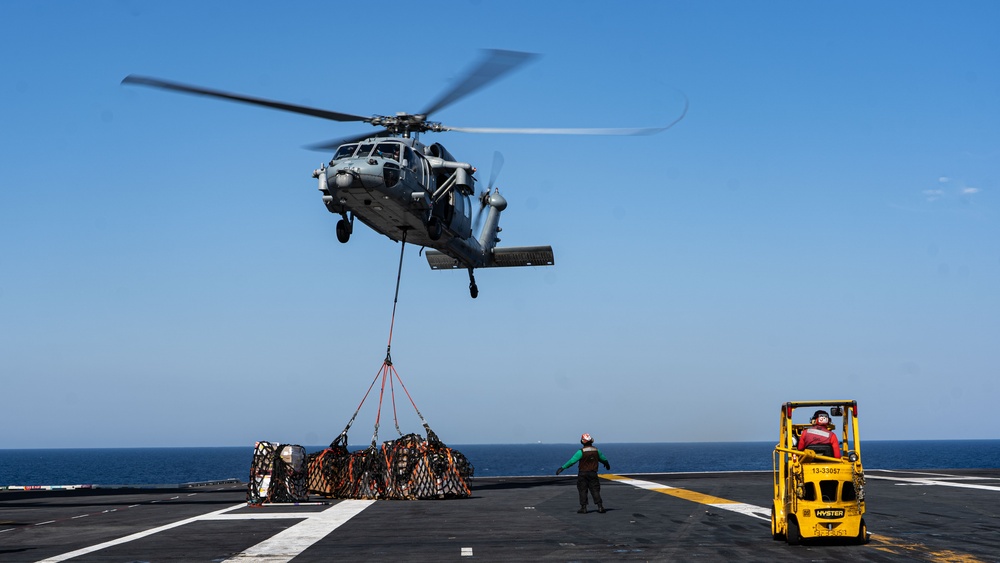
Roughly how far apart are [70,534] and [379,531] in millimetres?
6343

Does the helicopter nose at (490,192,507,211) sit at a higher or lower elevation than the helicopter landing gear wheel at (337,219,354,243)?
higher

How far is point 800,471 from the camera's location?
14.0 metres

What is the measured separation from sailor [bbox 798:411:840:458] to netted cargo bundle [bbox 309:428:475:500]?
1333 cm

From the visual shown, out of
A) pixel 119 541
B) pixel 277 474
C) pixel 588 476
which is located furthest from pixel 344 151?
pixel 119 541

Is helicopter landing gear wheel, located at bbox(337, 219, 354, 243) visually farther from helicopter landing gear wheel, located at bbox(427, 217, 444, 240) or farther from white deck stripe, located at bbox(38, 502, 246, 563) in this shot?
white deck stripe, located at bbox(38, 502, 246, 563)

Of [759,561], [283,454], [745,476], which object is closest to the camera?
[759,561]

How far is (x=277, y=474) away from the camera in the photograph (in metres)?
25.2

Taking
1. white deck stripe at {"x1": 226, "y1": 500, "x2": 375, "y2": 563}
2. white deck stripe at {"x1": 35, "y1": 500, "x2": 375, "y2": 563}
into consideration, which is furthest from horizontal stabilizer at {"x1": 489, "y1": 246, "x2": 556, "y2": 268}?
white deck stripe at {"x1": 226, "y1": 500, "x2": 375, "y2": 563}

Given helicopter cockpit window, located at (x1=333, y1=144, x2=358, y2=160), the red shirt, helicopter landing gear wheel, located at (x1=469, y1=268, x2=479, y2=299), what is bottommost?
Result: the red shirt

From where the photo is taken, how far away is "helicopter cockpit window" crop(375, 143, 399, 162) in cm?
2530

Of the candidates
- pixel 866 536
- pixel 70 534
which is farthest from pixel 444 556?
pixel 70 534

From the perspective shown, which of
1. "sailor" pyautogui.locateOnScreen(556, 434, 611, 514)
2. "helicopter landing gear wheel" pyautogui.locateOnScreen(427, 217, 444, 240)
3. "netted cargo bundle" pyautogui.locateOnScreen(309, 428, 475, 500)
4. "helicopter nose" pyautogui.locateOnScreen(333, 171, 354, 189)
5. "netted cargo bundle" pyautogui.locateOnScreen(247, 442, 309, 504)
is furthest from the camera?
"helicopter landing gear wheel" pyautogui.locateOnScreen(427, 217, 444, 240)

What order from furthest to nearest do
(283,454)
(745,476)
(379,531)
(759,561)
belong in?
1. (745,476)
2. (283,454)
3. (379,531)
4. (759,561)

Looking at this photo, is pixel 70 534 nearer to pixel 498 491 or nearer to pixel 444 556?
pixel 444 556
